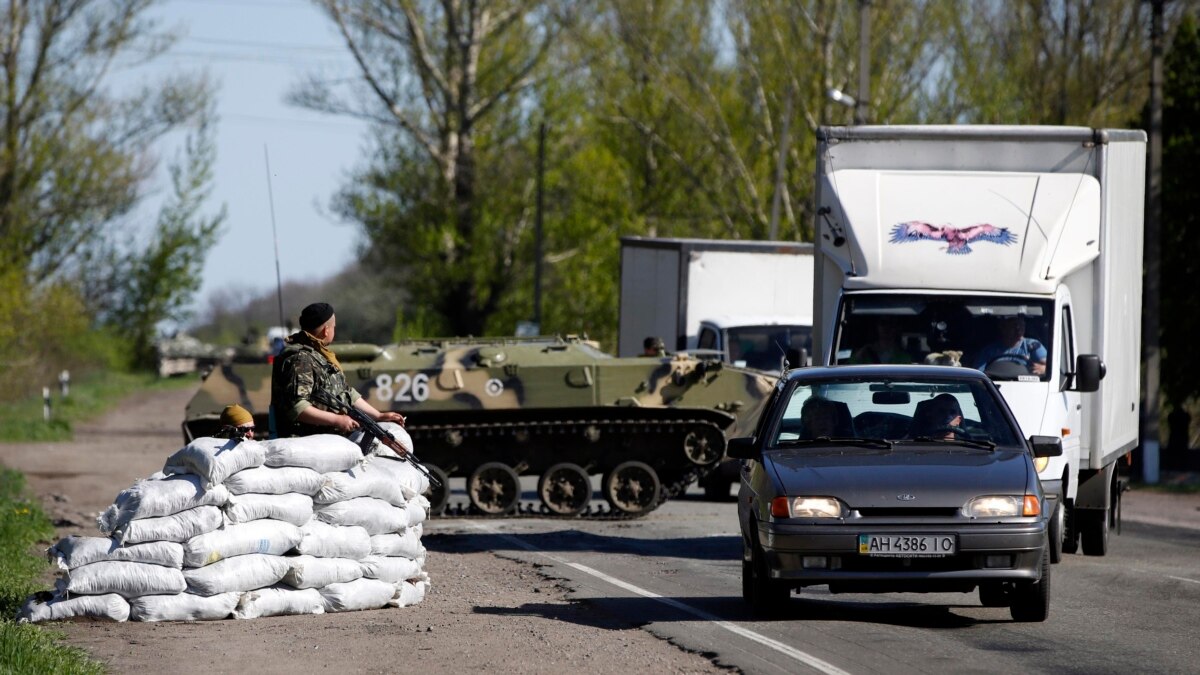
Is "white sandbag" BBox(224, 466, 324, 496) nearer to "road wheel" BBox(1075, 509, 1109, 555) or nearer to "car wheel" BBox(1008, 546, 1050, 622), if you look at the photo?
"car wheel" BBox(1008, 546, 1050, 622)

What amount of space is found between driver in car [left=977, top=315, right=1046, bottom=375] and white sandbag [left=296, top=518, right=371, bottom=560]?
5.49 metres

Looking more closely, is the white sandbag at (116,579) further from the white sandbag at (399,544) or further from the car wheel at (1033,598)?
the car wheel at (1033,598)

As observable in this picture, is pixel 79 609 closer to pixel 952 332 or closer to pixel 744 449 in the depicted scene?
pixel 744 449

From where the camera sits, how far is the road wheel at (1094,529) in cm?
1524

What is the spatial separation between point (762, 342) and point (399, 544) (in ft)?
41.4

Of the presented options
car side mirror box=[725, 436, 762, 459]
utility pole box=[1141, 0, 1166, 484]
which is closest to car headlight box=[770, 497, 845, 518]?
car side mirror box=[725, 436, 762, 459]

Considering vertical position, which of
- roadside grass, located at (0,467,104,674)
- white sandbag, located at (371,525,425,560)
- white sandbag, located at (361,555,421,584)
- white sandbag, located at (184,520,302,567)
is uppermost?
white sandbag, located at (184,520,302,567)

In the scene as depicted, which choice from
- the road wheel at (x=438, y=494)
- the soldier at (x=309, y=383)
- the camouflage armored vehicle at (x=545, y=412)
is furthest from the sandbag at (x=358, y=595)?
the camouflage armored vehicle at (x=545, y=412)

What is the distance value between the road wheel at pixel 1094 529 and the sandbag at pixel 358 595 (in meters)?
6.61

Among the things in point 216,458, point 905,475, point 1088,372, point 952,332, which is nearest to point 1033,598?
point 905,475

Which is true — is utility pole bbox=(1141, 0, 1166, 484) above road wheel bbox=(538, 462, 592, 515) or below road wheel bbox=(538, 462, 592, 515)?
above

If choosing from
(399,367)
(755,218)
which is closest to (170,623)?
(399,367)

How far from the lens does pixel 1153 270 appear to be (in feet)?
89.1

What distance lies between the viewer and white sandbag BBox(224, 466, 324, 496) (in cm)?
1056
